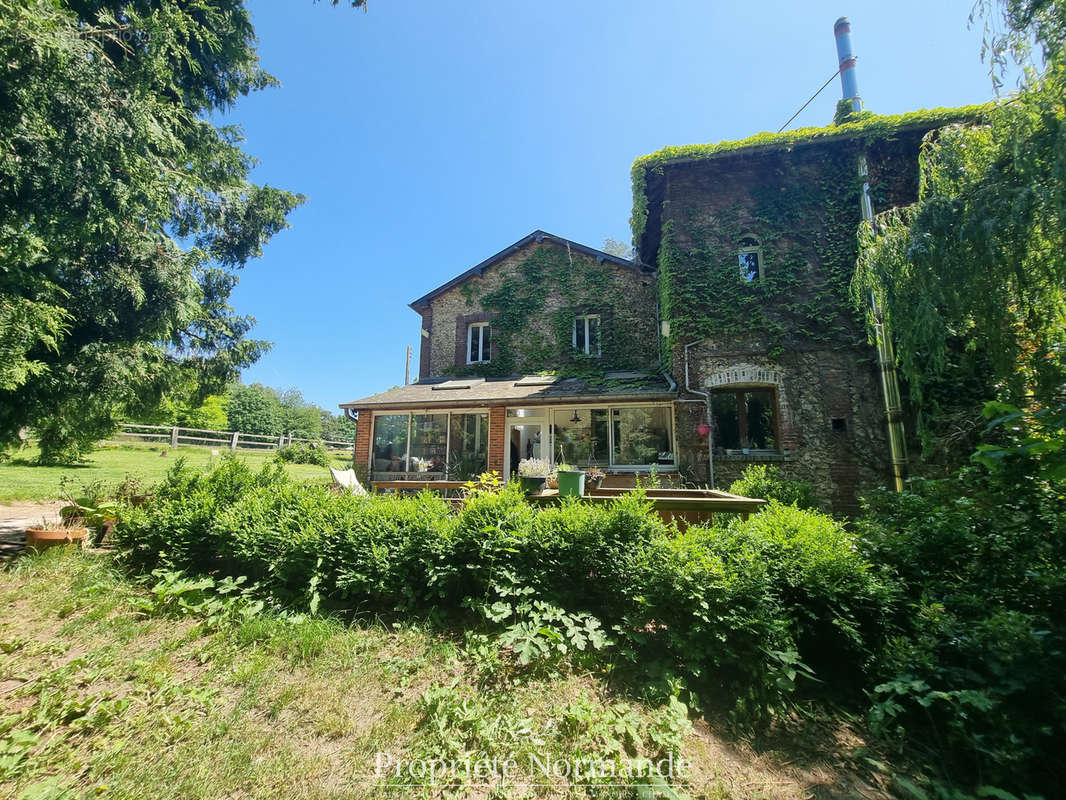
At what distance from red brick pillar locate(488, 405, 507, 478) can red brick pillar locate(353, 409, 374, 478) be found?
3.78 meters

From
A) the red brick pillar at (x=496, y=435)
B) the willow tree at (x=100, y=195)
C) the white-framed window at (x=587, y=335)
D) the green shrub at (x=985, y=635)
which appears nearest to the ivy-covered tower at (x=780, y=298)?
the white-framed window at (x=587, y=335)

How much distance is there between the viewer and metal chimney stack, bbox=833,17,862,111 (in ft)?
34.7

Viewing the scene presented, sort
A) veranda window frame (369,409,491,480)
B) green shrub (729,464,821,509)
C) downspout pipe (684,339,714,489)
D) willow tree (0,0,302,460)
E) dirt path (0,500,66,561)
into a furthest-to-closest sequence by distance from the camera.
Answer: veranda window frame (369,409,491,480) < downspout pipe (684,339,714,489) < green shrub (729,464,821,509) < dirt path (0,500,66,561) < willow tree (0,0,302,460)

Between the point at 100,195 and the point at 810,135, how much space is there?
13.4m

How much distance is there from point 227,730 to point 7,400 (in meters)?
6.47

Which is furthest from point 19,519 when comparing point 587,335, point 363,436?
point 587,335

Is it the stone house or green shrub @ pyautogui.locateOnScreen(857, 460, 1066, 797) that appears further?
the stone house

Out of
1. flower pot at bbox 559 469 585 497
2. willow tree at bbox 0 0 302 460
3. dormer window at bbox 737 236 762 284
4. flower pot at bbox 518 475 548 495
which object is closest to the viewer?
willow tree at bbox 0 0 302 460

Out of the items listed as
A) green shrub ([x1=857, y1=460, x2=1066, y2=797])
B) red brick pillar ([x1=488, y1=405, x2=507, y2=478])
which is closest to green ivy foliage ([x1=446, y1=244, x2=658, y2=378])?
red brick pillar ([x1=488, y1=405, x2=507, y2=478])

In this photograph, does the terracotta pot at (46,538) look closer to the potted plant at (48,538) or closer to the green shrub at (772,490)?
the potted plant at (48,538)

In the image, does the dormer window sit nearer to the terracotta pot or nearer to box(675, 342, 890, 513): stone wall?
box(675, 342, 890, 513): stone wall

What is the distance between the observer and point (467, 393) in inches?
447

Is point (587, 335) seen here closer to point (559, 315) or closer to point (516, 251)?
point (559, 315)

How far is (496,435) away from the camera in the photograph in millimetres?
10703
